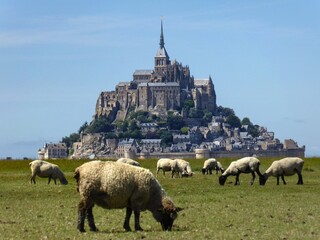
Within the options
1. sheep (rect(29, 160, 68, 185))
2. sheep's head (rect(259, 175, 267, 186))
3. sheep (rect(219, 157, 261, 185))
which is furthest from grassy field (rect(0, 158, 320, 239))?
sheep (rect(29, 160, 68, 185))

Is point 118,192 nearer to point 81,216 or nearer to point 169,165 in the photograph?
point 81,216

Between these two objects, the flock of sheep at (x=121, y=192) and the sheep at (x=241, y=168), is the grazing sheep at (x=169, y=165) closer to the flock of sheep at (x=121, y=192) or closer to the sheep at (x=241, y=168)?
the sheep at (x=241, y=168)

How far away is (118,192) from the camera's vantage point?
1730 cm

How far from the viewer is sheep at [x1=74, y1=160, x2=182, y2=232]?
56.4 feet

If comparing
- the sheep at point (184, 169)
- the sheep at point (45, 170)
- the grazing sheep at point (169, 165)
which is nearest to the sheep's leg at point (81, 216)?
the sheep at point (45, 170)

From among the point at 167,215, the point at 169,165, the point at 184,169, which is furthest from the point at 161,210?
the point at 169,165

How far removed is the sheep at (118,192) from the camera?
17.2 m

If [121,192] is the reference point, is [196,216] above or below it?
below

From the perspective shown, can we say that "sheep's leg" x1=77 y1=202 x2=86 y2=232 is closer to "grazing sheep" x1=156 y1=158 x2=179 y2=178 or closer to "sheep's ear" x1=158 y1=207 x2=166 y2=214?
"sheep's ear" x1=158 y1=207 x2=166 y2=214

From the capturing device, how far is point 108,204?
1731 cm

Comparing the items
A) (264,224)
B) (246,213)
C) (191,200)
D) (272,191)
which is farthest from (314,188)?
(264,224)

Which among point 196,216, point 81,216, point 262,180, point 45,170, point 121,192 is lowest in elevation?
point 196,216

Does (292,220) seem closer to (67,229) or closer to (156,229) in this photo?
(156,229)

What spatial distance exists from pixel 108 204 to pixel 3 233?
7.02ft
